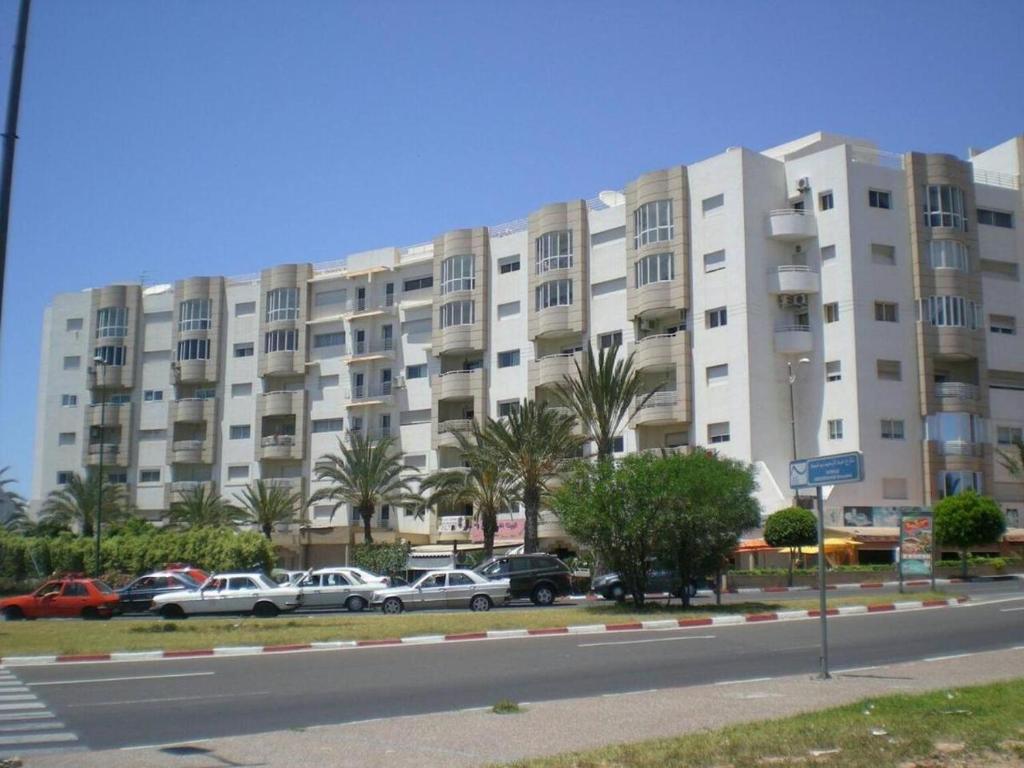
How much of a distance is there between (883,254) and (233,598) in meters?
38.7

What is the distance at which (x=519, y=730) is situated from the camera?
36.8 ft

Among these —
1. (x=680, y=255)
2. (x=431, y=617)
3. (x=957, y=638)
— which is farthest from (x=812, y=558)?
(x=957, y=638)

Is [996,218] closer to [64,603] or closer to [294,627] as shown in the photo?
[294,627]

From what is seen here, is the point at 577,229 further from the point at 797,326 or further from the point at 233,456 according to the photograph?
the point at 233,456

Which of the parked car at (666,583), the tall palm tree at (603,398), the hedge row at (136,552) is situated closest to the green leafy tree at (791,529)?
the tall palm tree at (603,398)

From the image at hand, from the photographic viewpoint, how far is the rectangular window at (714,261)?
57.6 meters

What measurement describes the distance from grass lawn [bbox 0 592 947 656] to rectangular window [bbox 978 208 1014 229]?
107ft

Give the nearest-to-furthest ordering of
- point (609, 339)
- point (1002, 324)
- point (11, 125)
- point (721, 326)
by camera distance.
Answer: point (11, 125) < point (721, 326) < point (1002, 324) < point (609, 339)

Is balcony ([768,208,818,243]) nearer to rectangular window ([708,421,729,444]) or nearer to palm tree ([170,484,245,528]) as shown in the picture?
rectangular window ([708,421,729,444])

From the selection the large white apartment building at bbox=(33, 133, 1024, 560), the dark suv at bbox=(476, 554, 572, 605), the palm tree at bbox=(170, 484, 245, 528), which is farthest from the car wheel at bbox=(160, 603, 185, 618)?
the palm tree at bbox=(170, 484, 245, 528)

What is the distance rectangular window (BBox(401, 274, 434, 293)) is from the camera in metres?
72.5

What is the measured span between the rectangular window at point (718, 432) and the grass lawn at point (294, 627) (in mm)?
22841

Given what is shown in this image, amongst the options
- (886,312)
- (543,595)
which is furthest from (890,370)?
(543,595)

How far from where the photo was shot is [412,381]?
71.4 m
